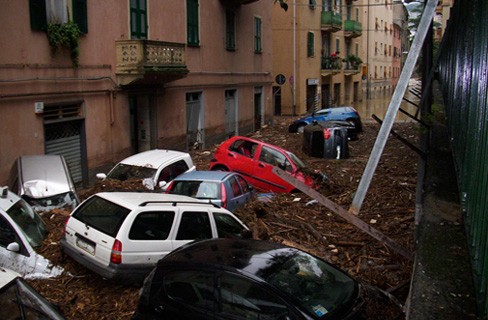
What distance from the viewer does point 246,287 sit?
5250 millimetres

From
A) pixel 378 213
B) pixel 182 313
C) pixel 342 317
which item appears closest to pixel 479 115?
pixel 342 317

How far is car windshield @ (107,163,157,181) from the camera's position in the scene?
502 inches

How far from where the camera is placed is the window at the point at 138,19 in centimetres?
1784

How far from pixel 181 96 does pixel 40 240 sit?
13.6 metres

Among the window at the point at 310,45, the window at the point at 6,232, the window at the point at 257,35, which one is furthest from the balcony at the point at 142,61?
the window at the point at 310,45

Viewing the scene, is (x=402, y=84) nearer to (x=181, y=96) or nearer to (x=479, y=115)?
(x=479, y=115)

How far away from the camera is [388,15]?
66812 mm

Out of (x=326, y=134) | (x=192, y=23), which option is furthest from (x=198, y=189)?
(x=192, y=23)

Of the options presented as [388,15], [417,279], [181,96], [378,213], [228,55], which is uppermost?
[388,15]

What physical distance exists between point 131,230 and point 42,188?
4285 millimetres

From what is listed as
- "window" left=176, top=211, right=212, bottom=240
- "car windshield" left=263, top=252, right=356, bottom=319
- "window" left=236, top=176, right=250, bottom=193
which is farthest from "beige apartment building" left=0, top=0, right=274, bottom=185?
"car windshield" left=263, top=252, right=356, bottom=319

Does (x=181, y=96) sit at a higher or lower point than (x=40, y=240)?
higher

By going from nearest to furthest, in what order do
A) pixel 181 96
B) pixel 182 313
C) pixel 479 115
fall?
pixel 479 115 < pixel 182 313 < pixel 181 96

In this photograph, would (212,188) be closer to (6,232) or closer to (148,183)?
(148,183)
